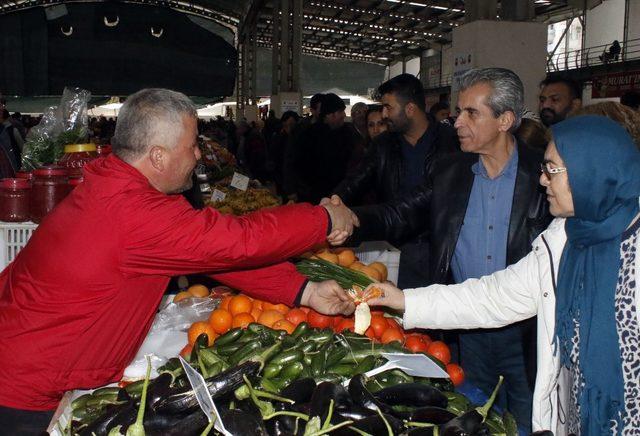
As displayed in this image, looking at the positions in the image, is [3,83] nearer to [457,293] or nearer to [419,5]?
[457,293]

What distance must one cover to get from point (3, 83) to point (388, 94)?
2453 millimetres

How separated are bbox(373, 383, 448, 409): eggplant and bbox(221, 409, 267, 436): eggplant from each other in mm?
420

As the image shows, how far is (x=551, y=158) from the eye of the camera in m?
2.21

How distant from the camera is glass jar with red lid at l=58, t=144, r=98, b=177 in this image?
4375 millimetres

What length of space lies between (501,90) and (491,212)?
0.59 m

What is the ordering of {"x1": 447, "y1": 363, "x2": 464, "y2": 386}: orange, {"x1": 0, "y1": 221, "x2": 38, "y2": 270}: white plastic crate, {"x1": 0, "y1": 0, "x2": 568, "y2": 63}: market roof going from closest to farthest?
{"x1": 447, "y1": 363, "x2": 464, "y2": 386}: orange
{"x1": 0, "y1": 221, "x2": 38, "y2": 270}: white plastic crate
{"x1": 0, "y1": 0, "x2": 568, "y2": 63}: market roof

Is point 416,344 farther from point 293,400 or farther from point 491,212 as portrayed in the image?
point 293,400

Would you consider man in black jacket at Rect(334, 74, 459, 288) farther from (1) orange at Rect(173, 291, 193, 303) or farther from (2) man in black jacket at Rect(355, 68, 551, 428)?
(1) orange at Rect(173, 291, 193, 303)

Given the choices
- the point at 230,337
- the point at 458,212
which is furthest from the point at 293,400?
the point at 458,212

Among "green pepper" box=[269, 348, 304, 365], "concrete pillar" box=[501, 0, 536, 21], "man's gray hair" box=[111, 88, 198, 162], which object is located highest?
"concrete pillar" box=[501, 0, 536, 21]

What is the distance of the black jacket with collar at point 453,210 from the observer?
3.16 metres

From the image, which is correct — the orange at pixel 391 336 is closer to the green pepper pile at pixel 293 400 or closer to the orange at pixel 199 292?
the green pepper pile at pixel 293 400

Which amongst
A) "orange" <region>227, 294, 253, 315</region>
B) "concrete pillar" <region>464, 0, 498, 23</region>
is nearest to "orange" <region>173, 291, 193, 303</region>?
"orange" <region>227, 294, 253, 315</region>

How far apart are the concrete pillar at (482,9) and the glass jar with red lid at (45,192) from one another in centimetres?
654
